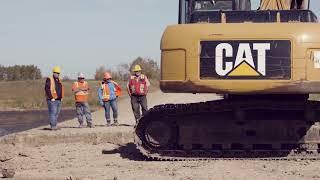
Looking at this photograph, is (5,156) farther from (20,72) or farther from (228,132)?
(20,72)

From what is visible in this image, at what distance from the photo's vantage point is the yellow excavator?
27.9 feet

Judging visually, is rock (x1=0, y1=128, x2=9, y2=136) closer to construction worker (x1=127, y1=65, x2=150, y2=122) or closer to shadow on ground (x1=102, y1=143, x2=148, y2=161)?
construction worker (x1=127, y1=65, x2=150, y2=122)

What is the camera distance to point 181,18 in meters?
9.74

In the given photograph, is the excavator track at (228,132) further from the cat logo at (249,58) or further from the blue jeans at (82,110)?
the blue jeans at (82,110)

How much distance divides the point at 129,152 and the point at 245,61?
3.39 meters

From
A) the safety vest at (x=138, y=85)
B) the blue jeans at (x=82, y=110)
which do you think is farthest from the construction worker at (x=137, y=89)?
the blue jeans at (x=82, y=110)

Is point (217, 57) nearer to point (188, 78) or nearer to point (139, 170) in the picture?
point (188, 78)

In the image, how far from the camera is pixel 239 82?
8.54m

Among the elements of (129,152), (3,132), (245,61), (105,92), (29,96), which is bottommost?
(29,96)

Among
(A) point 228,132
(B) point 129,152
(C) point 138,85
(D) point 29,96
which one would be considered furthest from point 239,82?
(D) point 29,96

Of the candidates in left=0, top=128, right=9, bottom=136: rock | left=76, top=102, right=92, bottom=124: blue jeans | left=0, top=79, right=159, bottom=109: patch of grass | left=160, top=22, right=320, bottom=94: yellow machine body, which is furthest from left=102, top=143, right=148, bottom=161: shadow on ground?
left=0, top=79, right=159, bottom=109: patch of grass

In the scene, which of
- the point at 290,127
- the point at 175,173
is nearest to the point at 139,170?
the point at 175,173

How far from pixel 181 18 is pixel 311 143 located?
3.04m

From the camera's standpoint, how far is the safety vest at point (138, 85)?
566 inches
